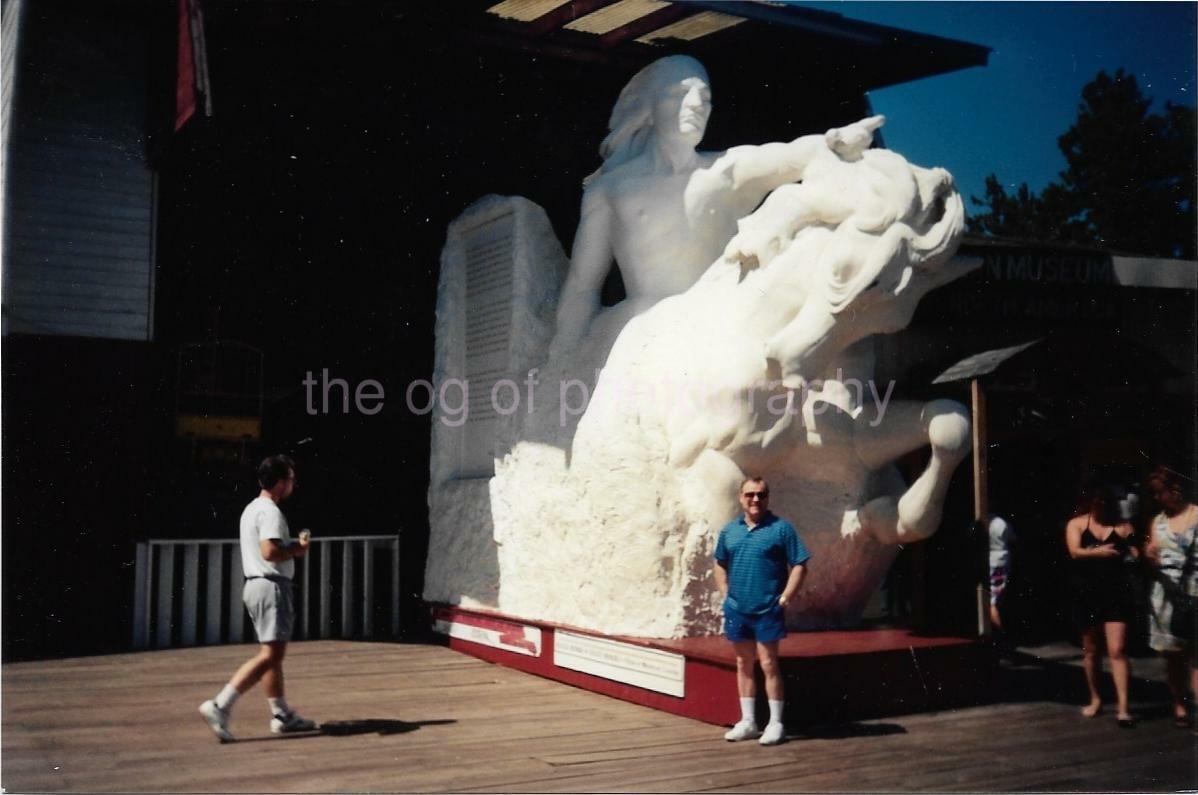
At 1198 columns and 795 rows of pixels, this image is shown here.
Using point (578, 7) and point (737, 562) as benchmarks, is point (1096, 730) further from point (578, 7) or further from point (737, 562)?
point (578, 7)

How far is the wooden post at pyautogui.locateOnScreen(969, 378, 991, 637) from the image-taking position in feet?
19.0

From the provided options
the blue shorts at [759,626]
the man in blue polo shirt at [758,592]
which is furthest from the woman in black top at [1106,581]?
the blue shorts at [759,626]

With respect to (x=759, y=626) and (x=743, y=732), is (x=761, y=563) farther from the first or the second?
(x=743, y=732)

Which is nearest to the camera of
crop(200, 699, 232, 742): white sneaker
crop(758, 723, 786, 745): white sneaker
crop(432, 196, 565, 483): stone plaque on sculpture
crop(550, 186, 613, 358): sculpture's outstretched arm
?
crop(200, 699, 232, 742): white sneaker

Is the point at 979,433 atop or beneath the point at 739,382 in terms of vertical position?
beneath

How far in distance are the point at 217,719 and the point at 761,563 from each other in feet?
7.72

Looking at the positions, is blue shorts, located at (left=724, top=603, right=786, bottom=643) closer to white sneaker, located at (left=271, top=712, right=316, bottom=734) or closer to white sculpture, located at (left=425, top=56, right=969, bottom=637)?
white sculpture, located at (left=425, top=56, right=969, bottom=637)

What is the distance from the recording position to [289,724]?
5.22 metres

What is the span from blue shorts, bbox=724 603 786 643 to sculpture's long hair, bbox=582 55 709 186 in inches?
125

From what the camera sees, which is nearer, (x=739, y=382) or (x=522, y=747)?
(x=522, y=747)

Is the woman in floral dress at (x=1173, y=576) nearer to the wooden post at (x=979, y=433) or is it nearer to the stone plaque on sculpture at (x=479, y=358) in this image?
the wooden post at (x=979, y=433)

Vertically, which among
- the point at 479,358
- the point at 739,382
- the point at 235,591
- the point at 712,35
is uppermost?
the point at 712,35

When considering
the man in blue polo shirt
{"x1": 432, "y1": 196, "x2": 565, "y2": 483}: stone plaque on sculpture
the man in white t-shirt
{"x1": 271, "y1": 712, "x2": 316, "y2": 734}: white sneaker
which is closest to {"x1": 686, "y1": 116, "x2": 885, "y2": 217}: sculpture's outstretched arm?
{"x1": 432, "y1": 196, "x2": 565, "y2": 483}: stone plaque on sculpture

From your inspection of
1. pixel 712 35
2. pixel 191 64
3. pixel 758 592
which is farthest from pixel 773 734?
pixel 712 35
